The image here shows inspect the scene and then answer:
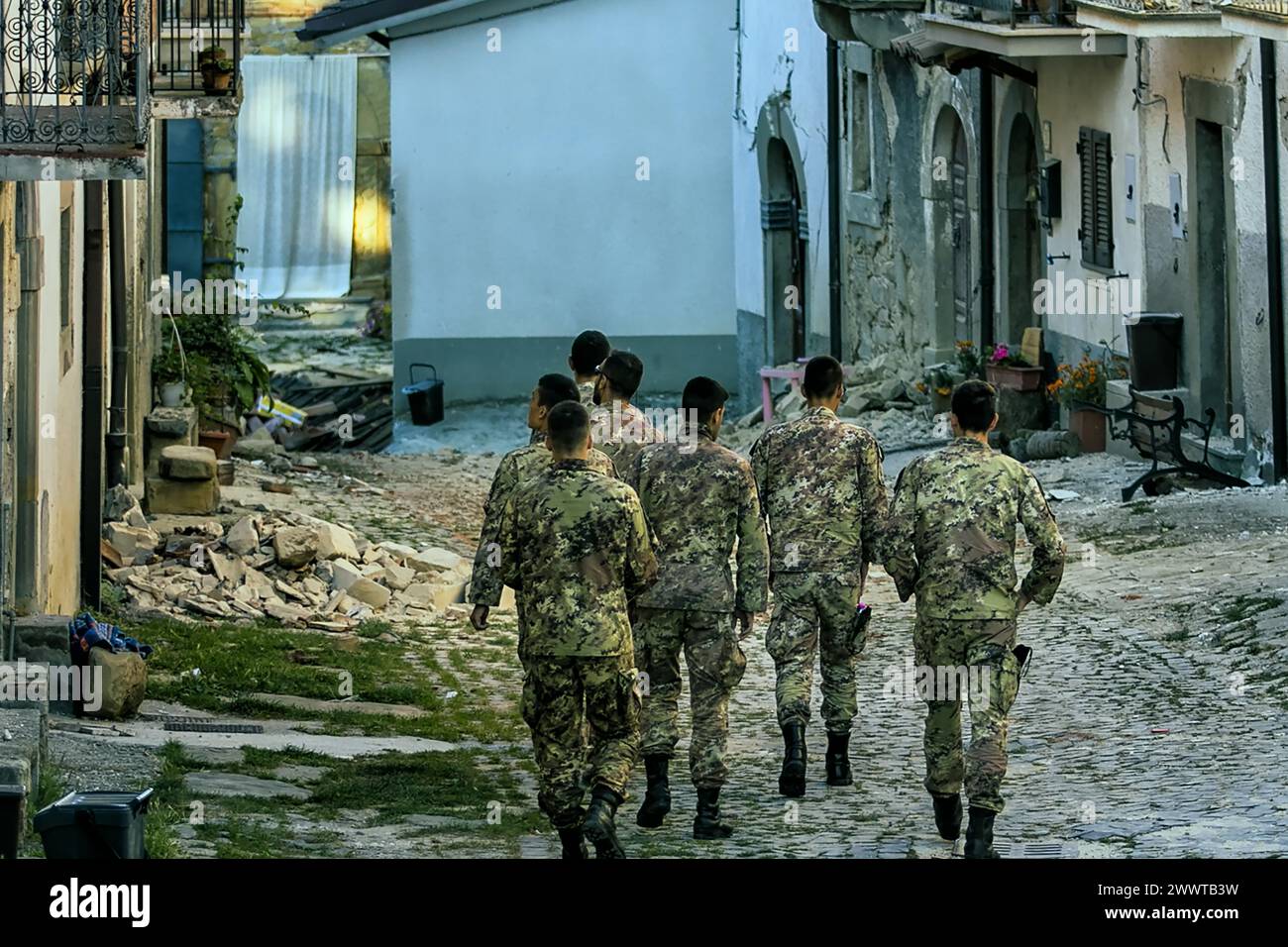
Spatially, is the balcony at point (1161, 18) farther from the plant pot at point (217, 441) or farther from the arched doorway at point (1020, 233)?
the plant pot at point (217, 441)

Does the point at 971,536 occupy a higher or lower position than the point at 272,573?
higher

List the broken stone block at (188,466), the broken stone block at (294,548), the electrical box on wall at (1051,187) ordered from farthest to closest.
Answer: the electrical box on wall at (1051,187)
the broken stone block at (188,466)
the broken stone block at (294,548)

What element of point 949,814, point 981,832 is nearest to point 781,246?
point 949,814

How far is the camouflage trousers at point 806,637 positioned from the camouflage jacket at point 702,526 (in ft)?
1.29

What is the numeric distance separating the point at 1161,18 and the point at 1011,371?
14.7ft

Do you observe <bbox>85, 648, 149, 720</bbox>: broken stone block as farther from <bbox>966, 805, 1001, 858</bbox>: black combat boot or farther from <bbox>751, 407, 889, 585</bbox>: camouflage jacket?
<bbox>966, 805, 1001, 858</bbox>: black combat boot

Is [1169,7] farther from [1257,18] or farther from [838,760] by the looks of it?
[838,760]

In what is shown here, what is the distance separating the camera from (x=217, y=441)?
68.1ft

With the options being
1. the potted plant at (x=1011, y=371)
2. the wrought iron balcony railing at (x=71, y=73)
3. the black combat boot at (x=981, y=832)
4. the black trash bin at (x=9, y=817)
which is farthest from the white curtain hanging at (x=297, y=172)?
the black trash bin at (x=9, y=817)

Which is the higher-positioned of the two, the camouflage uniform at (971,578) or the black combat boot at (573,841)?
the camouflage uniform at (971,578)

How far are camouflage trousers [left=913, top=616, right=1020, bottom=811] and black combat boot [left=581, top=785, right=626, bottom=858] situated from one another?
123cm

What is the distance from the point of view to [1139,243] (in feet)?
62.6

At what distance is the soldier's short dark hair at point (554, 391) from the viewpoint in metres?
9.77
